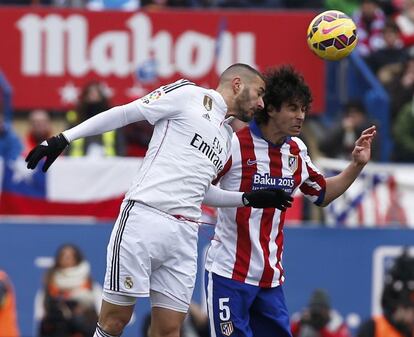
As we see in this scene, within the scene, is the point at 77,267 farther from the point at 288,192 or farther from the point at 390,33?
the point at 390,33

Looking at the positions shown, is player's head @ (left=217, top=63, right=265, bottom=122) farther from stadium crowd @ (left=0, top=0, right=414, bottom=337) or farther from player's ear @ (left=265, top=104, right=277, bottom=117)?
stadium crowd @ (left=0, top=0, right=414, bottom=337)

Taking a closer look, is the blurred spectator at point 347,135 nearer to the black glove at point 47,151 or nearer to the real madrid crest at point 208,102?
the real madrid crest at point 208,102

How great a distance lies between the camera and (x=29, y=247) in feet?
49.6

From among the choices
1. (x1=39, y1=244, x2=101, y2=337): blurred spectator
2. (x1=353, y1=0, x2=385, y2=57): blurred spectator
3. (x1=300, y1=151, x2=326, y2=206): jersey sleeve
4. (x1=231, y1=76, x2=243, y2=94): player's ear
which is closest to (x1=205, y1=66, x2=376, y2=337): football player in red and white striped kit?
(x1=300, y1=151, x2=326, y2=206): jersey sleeve

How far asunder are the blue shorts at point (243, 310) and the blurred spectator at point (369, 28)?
9.21 metres

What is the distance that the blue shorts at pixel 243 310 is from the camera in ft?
33.2

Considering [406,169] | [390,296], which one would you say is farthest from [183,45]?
[390,296]

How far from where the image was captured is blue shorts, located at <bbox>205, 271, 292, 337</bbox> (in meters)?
10.1

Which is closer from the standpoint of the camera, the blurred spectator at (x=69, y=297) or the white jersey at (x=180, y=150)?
the white jersey at (x=180, y=150)

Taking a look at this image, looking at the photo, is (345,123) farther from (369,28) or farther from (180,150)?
(180,150)

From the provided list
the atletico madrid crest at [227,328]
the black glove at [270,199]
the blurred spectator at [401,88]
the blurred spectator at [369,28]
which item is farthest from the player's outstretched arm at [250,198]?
the blurred spectator at [369,28]

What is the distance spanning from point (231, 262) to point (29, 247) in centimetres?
533

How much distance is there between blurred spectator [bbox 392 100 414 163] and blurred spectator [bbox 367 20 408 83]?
1.00 meters

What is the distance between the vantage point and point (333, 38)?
400 inches
